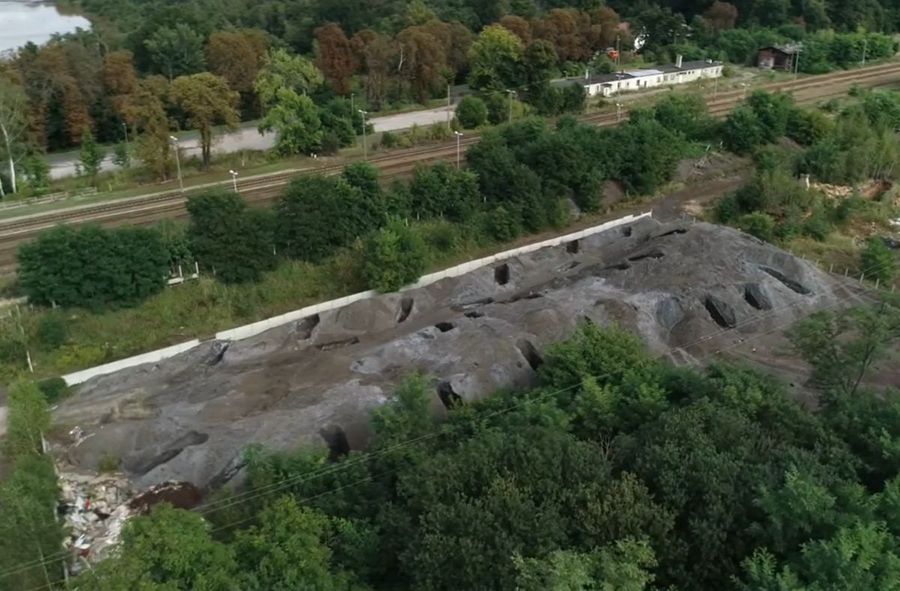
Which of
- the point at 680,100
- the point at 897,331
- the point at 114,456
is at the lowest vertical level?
the point at 114,456

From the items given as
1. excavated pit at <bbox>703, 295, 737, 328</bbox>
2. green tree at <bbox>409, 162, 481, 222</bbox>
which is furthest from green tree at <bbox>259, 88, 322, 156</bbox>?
excavated pit at <bbox>703, 295, 737, 328</bbox>

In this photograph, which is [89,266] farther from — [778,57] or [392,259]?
[778,57]

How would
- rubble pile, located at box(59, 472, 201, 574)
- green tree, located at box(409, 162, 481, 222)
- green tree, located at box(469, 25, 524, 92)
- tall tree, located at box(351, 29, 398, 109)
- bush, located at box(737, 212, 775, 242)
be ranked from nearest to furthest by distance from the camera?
rubble pile, located at box(59, 472, 201, 574), green tree, located at box(409, 162, 481, 222), bush, located at box(737, 212, 775, 242), tall tree, located at box(351, 29, 398, 109), green tree, located at box(469, 25, 524, 92)

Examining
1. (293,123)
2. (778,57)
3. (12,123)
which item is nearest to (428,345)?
(293,123)

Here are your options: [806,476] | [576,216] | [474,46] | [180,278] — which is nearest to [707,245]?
[576,216]

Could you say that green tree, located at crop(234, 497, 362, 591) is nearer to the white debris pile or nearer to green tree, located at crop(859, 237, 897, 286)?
the white debris pile

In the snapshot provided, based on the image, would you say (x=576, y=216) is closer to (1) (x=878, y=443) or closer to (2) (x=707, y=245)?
(2) (x=707, y=245)
